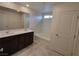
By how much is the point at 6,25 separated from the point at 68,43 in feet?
8.32

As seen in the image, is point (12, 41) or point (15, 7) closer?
point (12, 41)

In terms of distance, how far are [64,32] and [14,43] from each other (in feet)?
6.19

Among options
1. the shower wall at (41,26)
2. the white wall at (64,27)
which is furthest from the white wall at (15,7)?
the white wall at (64,27)

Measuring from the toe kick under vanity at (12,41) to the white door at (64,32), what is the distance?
4.10 ft

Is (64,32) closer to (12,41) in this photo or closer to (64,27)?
(64,27)

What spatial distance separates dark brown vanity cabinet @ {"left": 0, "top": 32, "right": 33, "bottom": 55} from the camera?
2.39 m

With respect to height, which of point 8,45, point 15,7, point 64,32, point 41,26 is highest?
point 15,7

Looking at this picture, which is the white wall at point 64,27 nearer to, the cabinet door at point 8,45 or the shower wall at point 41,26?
the cabinet door at point 8,45

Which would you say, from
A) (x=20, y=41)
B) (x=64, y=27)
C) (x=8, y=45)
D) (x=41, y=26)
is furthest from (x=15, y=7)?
(x=41, y=26)

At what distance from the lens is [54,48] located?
3258mm

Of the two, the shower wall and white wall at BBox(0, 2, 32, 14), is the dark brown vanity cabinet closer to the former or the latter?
white wall at BBox(0, 2, 32, 14)

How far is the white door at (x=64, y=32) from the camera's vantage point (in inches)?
105

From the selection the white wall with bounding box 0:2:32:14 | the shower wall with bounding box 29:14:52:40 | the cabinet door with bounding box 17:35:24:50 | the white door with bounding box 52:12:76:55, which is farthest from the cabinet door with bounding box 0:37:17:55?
the shower wall with bounding box 29:14:52:40

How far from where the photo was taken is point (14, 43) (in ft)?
9.05
